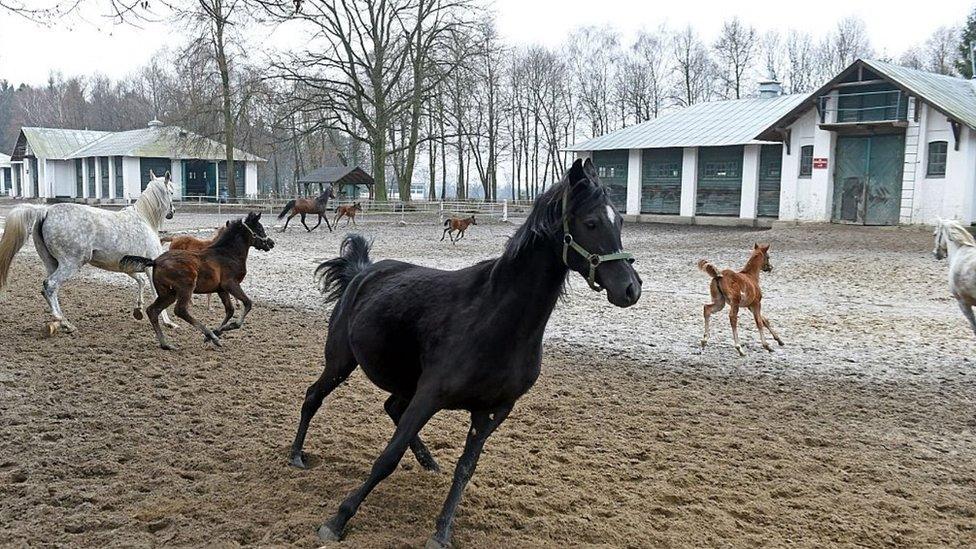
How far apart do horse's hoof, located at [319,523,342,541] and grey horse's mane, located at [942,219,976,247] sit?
8926mm

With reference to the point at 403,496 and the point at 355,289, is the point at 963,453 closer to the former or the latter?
the point at 403,496

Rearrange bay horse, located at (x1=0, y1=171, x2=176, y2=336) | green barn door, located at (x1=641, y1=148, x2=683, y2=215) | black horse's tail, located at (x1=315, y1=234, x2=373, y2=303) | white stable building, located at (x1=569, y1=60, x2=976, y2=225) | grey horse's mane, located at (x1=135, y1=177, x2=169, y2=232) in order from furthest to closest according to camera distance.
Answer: green barn door, located at (x1=641, y1=148, x2=683, y2=215), white stable building, located at (x1=569, y1=60, x2=976, y2=225), grey horse's mane, located at (x1=135, y1=177, x2=169, y2=232), bay horse, located at (x1=0, y1=171, x2=176, y2=336), black horse's tail, located at (x1=315, y1=234, x2=373, y2=303)

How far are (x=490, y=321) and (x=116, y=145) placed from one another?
201ft

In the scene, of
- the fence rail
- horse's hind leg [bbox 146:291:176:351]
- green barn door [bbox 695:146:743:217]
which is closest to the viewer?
horse's hind leg [bbox 146:291:176:351]

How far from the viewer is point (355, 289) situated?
4.70 meters

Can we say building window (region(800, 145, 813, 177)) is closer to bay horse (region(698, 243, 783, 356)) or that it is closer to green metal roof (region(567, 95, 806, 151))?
green metal roof (region(567, 95, 806, 151))

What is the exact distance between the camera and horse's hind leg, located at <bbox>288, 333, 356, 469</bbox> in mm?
4621

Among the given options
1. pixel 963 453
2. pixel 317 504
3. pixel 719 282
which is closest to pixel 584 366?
pixel 719 282

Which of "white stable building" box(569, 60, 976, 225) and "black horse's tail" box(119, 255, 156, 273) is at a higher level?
"white stable building" box(569, 60, 976, 225)

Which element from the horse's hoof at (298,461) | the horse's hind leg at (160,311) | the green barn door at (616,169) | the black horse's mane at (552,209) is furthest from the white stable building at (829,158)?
the black horse's mane at (552,209)

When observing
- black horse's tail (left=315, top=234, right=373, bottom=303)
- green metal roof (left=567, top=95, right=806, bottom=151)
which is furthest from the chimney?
black horse's tail (left=315, top=234, right=373, bottom=303)

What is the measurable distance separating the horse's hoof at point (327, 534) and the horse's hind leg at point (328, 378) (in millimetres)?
1071

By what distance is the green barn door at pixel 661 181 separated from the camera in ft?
116

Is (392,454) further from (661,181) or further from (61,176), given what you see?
(61,176)
